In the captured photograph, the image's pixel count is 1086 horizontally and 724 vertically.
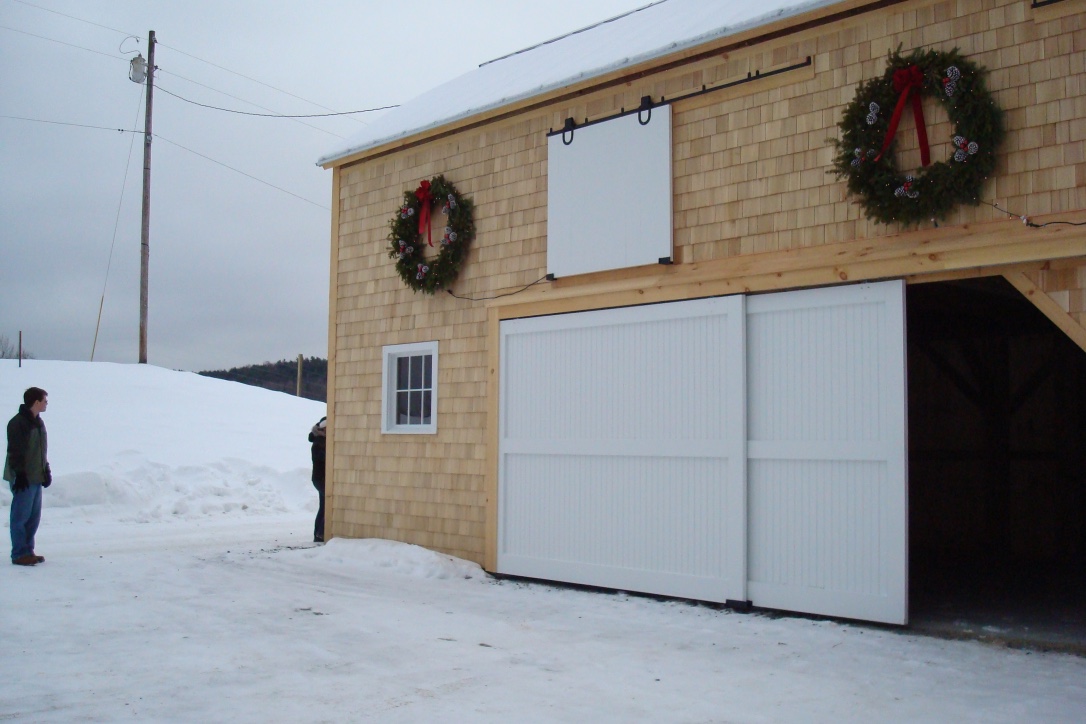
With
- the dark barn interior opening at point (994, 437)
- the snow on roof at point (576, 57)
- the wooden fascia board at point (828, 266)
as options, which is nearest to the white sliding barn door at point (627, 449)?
the wooden fascia board at point (828, 266)

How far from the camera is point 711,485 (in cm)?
714

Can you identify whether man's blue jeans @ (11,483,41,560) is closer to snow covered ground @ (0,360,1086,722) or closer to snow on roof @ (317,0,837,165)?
snow covered ground @ (0,360,1086,722)

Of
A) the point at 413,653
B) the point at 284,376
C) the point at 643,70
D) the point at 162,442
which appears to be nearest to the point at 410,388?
the point at 643,70

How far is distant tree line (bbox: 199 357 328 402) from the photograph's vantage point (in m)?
36.4

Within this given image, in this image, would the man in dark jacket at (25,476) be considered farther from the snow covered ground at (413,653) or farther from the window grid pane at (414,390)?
the window grid pane at (414,390)

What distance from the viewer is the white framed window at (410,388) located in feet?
31.4

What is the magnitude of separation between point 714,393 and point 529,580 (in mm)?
2707

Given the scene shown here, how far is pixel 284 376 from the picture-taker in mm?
38500

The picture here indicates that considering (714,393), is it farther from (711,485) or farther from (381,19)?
(381,19)

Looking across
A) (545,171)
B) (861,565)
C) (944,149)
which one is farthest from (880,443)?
(545,171)

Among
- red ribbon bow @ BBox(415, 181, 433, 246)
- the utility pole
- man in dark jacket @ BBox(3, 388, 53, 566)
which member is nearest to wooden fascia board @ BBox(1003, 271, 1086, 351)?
red ribbon bow @ BBox(415, 181, 433, 246)

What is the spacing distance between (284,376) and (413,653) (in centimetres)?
3446

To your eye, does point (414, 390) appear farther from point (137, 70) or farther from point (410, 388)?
point (137, 70)

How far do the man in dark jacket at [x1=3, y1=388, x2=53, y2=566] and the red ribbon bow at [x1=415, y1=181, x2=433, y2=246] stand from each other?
402 centimetres
